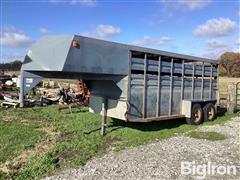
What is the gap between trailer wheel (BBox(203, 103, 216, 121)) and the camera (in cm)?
1169

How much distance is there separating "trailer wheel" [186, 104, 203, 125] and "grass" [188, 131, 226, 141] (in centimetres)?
119

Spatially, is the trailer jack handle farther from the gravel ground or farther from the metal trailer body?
the gravel ground

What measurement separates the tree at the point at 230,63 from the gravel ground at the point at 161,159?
72.4 m

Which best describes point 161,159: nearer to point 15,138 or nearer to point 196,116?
point 15,138

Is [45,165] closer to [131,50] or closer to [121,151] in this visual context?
[121,151]

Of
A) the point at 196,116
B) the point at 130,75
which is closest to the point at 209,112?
the point at 196,116

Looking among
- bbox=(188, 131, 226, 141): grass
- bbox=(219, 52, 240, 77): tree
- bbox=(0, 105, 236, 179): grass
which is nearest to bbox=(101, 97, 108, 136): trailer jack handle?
bbox=(0, 105, 236, 179): grass

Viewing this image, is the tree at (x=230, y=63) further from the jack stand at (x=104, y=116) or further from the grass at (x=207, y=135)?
the jack stand at (x=104, y=116)

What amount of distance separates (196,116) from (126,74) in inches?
164

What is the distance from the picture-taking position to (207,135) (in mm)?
9328

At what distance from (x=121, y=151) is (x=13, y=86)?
20.4 metres

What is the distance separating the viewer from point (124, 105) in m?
8.61

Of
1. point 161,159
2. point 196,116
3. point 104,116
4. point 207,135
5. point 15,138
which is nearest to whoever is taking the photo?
point 161,159

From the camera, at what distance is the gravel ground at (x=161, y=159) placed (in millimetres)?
5801
